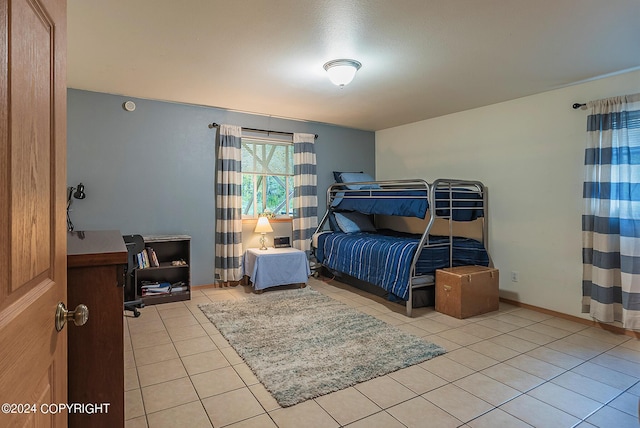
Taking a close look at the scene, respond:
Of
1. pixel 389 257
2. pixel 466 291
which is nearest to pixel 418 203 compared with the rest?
pixel 389 257

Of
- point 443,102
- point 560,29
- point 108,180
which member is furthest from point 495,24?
point 108,180

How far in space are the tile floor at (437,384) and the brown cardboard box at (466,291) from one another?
9.8 inches

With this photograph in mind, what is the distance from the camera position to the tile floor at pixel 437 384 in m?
1.96

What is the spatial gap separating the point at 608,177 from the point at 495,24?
193 cm

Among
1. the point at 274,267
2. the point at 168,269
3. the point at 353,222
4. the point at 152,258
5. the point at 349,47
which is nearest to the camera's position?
the point at 349,47

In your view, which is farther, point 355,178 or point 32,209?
point 355,178

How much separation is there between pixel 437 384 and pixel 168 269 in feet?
11.1

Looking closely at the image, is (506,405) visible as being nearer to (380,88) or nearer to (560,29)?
(560,29)

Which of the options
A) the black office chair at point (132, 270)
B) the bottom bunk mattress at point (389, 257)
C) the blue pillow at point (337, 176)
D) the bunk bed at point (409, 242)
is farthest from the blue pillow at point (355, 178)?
the black office chair at point (132, 270)

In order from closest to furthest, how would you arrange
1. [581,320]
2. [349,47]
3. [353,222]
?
[349,47], [581,320], [353,222]

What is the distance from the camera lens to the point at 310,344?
2.90m

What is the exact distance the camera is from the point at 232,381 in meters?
2.35

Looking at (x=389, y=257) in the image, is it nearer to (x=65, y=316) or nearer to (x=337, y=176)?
(x=337, y=176)

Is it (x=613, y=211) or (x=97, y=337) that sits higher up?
(x=613, y=211)
